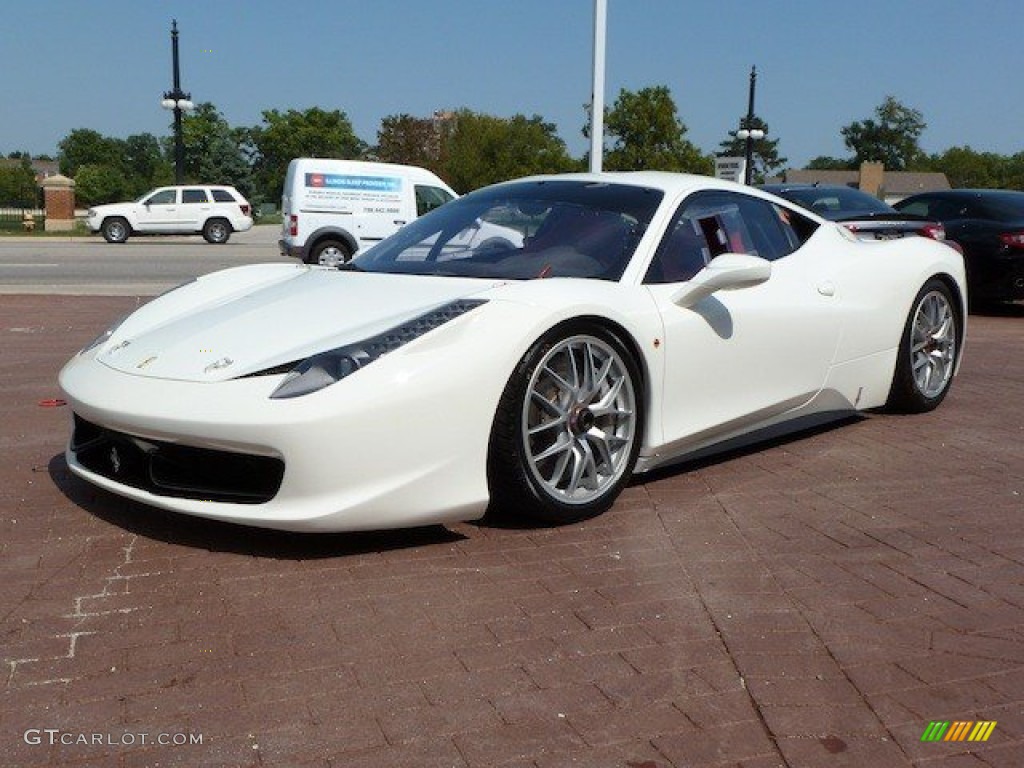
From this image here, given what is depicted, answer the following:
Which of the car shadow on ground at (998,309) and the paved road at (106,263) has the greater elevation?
the car shadow on ground at (998,309)

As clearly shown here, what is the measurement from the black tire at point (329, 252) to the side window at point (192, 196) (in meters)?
13.7

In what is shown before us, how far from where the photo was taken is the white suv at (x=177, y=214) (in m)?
29.1

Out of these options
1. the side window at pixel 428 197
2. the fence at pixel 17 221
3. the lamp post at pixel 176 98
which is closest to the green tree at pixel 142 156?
the fence at pixel 17 221

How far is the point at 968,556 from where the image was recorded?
11.7 feet

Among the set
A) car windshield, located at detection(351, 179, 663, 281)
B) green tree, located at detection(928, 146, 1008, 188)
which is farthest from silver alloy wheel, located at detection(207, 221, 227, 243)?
green tree, located at detection(928, 146, 1008, 188)

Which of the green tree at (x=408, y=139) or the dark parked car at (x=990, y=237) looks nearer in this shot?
the dark parked car at (x=990, y=237)

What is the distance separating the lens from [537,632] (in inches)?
114

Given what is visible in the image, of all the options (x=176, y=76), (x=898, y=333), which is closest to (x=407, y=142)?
(x=176, y=76)

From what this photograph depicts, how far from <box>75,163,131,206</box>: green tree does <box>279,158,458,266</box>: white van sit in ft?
167

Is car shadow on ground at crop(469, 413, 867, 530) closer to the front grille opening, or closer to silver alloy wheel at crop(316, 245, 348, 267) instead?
the front grille opening

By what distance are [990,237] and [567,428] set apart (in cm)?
876

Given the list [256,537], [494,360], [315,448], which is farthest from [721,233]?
[256,537]

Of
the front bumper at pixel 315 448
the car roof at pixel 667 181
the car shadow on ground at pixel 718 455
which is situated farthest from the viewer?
the car roof at pixel 667 181

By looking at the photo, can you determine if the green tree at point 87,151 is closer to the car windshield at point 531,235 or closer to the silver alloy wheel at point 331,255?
the silver alloy wheel at point 331,255
